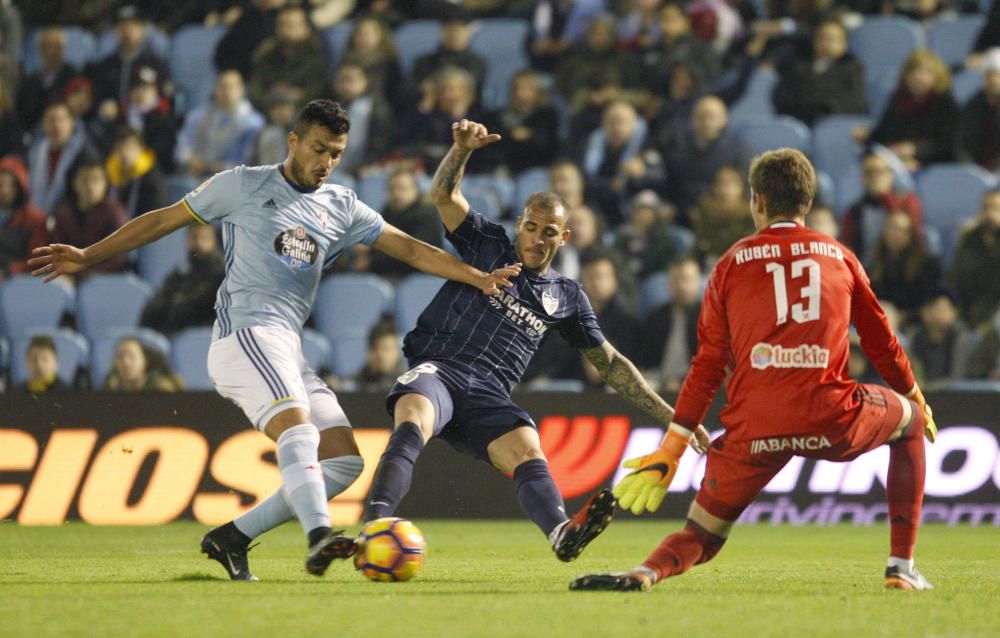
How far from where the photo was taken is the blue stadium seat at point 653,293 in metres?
13.0

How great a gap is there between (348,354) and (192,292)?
1548mm

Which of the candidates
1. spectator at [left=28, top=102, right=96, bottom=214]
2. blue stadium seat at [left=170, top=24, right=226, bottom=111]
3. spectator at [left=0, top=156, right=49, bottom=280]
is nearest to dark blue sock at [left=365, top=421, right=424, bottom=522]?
spectator at [left=0, top=156, right=49, bottom=280]

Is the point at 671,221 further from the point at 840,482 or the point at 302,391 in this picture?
the point at 302,391

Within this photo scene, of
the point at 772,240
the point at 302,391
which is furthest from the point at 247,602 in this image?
the point at 772,240

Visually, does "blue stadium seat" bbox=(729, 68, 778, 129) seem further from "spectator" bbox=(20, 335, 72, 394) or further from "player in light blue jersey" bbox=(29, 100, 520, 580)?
"player in light blue jersey" bbox=(29, 100, 520, 580)

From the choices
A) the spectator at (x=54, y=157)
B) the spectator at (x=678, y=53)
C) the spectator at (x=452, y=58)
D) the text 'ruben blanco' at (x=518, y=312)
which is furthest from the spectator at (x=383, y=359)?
the text 'ruben blanco' at (x=518, y=312)

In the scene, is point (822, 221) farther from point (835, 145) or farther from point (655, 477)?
point (655, 477)

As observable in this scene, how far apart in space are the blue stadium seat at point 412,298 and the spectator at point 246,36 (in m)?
4.39

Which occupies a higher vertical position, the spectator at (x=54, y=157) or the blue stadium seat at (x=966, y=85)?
the blue stadium seat at (x=966, y=85)

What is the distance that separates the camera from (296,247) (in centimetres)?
668

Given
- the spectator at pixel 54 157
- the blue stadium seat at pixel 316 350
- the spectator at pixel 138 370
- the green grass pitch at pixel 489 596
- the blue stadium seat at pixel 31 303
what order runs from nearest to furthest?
1. the green grass pitch at pixel 489 596
2. the spectator at pixel 138 370
3. the blue stadium seat at pixel 316 350
4. the blue stadium seat at pixel 31 303
5. the spectator at pixel 54 157

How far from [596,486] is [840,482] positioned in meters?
1.83

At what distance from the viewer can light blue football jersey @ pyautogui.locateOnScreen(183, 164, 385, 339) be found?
261 inches

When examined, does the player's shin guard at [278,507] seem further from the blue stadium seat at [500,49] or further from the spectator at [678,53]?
the blue stadium seat at [500,49]
